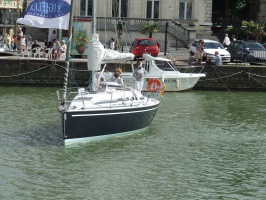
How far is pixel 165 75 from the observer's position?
40.7 meters

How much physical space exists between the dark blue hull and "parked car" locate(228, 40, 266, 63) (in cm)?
2025

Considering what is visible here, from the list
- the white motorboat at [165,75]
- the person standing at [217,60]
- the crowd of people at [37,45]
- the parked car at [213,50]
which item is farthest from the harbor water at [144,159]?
the parked car at [213,50]

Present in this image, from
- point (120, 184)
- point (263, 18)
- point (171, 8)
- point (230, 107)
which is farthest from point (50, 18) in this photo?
point (263, 18)

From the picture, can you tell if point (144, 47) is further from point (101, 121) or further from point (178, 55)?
point (101, 121)

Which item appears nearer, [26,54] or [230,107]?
[230,107]

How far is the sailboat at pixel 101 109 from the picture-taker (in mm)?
25188

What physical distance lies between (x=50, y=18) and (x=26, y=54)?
19.9 m

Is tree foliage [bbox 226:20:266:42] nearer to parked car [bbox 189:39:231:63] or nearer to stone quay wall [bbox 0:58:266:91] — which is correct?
parked car [bbox 189:39:231:63]

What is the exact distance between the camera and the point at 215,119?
108 feet

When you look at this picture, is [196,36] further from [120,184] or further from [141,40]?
[120,184]

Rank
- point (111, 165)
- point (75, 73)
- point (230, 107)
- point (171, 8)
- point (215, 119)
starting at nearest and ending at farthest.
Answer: point (111, 165)
point (215, 119)
point (230, 107)
point (75, 73)
point (171, 8)

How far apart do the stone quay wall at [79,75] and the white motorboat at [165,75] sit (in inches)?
51.0

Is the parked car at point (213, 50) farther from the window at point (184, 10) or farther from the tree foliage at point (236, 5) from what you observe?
the tree foliage at point (236, 5)

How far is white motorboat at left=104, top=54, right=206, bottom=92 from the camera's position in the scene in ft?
132
